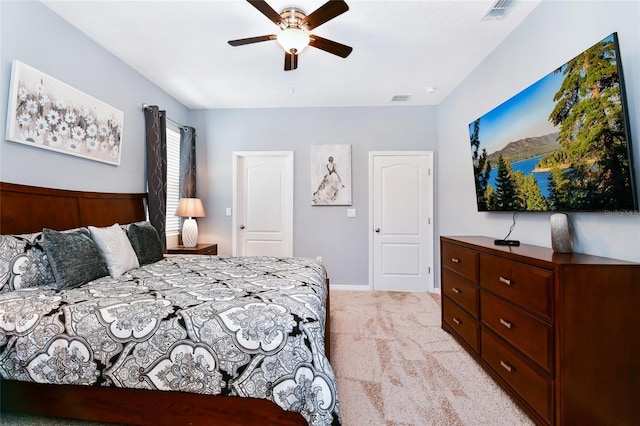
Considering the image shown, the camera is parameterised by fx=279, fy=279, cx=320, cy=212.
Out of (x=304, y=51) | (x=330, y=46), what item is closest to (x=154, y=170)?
(x=304, y=51)

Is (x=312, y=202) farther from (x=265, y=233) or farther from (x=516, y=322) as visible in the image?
(x=516, y=322)

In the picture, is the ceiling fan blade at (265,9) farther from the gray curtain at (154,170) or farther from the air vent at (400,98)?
the air vent at (400,98)

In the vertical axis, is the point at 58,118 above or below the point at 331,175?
above

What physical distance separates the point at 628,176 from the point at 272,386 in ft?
6.65

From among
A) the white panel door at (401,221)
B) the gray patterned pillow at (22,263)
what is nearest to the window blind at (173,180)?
the gray patterned pillow at (22,263)

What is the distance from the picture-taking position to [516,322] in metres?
1.68

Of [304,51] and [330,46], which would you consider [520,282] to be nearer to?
[330,46]

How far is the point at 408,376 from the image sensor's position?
2012 millimetres

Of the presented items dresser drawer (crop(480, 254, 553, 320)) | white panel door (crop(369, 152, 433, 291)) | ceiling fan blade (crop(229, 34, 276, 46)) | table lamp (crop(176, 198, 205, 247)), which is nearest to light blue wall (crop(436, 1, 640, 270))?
white panel door (crop(369, 152, 433, 291))

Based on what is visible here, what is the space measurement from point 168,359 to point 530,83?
3073mm

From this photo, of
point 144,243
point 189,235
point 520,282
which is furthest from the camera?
point 189,235

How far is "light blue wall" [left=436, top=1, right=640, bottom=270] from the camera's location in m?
1.46

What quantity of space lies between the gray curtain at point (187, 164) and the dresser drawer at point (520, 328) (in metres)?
3.74

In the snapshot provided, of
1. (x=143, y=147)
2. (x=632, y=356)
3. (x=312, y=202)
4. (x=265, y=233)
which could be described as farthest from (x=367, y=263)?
(x=143, y=147)
